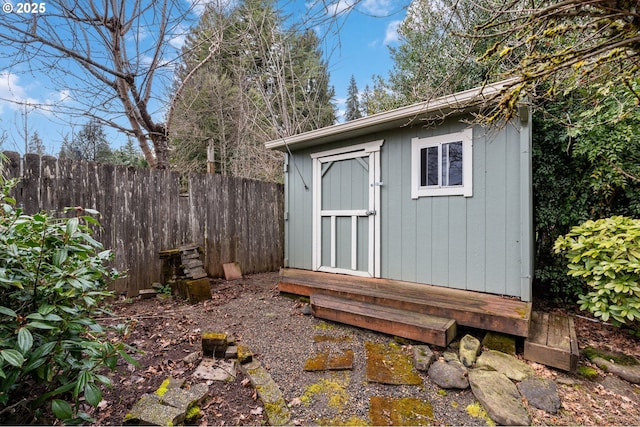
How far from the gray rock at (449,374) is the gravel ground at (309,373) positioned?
0.14 feet

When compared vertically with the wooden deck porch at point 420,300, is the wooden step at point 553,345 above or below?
below

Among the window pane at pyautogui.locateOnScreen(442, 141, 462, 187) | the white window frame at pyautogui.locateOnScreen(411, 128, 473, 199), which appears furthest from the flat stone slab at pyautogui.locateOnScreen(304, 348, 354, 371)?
the window pane at pyautogui.locateOnScreen(442, 141, 462, 187)

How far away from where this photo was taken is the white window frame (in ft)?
10.4

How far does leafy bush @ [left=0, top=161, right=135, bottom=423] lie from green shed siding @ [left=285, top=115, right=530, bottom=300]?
3.06 metres

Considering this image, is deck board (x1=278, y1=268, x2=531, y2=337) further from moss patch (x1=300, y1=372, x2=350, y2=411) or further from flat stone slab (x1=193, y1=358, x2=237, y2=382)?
flat stone slab (x1=193, y1=358, x2=237, y2=382)

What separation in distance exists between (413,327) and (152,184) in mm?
3741

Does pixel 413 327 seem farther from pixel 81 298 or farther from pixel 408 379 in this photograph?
pixel 81 298

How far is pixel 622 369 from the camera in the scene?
2.34 meters

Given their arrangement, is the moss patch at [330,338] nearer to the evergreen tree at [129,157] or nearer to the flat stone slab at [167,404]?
the flat stone slab at [167,404]

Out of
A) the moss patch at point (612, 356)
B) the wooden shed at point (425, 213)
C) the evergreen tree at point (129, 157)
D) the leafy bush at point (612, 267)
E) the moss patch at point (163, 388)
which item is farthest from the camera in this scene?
the evergreen tree at point (129, 157)

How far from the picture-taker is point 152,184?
4004 mm

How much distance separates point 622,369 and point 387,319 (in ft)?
6.14

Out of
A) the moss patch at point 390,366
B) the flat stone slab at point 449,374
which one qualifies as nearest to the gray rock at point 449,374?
the flat stone slab at point 449,374

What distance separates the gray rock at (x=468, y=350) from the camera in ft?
7.59
